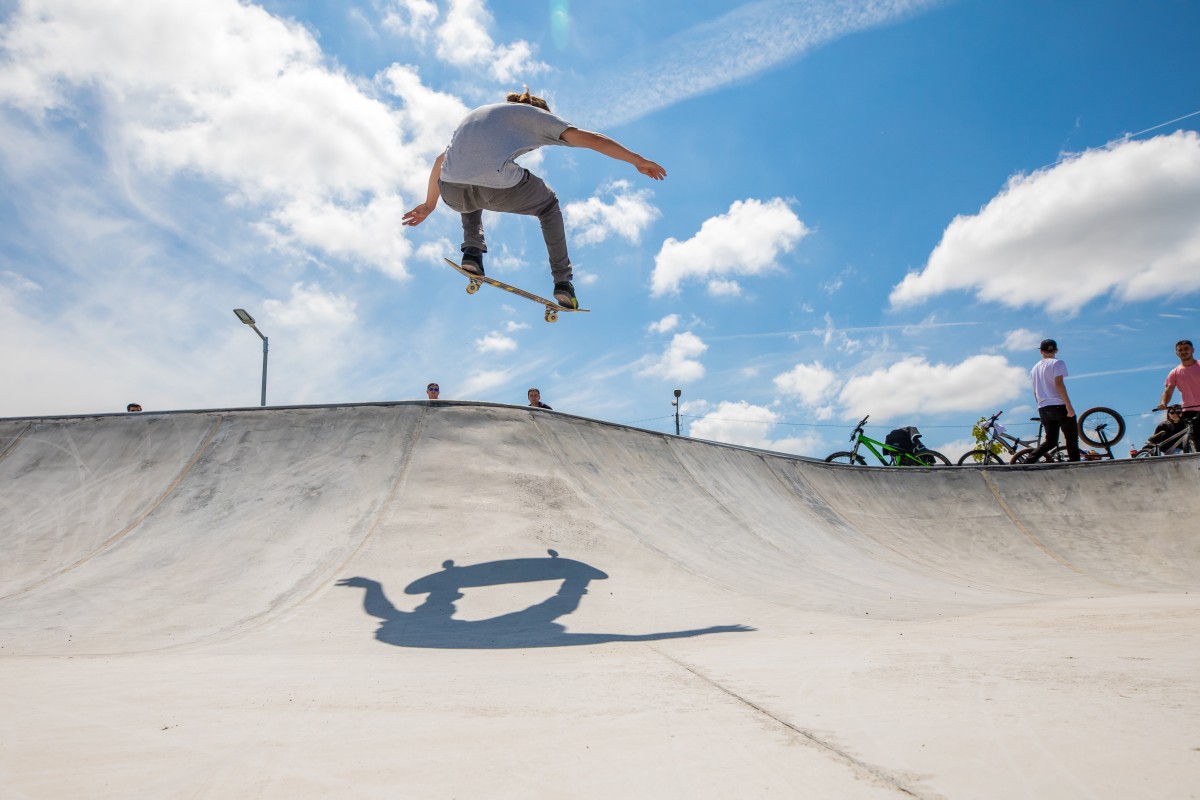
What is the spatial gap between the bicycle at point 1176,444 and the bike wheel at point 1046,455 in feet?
3.36

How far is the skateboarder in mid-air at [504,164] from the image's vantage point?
18.3ft

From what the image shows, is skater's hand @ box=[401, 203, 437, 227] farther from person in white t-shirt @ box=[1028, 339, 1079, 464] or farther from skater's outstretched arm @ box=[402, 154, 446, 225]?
person in white t-shirt @ box=[1028, 339, 1079, 464]

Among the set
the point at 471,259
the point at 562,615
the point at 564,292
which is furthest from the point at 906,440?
the point at 562,615

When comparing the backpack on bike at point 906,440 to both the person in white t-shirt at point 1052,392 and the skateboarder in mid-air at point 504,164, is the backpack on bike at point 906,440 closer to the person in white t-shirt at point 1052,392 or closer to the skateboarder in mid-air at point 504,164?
the person in white t-shirt at point 1052,392

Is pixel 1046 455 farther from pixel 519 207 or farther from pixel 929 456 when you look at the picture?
pixel 519 207

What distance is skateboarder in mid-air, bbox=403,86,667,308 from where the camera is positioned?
5.59 m

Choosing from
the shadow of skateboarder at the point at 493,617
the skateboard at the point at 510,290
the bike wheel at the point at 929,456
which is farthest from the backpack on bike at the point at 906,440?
the shadow of skateboarder at the point at 493,617

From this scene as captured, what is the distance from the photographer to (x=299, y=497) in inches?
253

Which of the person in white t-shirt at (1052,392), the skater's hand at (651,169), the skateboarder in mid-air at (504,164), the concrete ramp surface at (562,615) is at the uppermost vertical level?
the skateboarder in mid-air at (504,164)

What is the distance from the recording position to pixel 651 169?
572cm

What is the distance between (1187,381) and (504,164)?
9778mm

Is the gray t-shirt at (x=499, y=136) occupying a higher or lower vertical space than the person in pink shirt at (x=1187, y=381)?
higher

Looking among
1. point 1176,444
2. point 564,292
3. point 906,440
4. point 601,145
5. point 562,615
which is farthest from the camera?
point 906,440

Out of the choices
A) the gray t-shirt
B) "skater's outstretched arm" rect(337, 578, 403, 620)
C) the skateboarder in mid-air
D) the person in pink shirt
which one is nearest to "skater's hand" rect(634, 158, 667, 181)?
the skateboarder in mid-air
